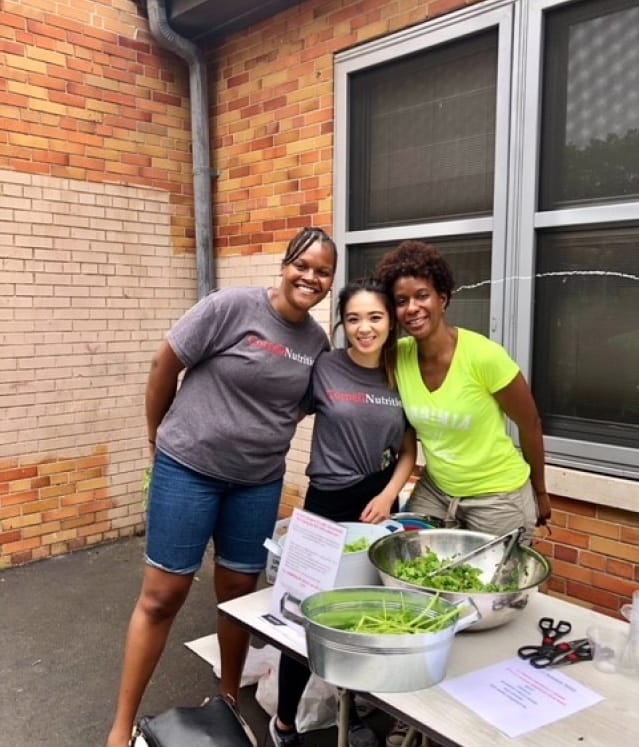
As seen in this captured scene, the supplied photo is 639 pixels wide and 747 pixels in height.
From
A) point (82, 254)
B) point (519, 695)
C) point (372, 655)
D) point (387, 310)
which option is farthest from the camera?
point (82, 254)

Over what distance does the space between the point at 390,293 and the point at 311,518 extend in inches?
34.6

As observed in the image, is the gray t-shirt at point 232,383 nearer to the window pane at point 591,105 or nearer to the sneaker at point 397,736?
the sneaker at point 397,736

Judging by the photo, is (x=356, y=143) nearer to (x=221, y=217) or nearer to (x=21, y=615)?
(x=221, y=217)

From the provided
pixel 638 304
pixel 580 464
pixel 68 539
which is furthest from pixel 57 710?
pixel 638 304

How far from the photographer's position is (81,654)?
3.38 m

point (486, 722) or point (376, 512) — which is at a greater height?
point (376, 512)

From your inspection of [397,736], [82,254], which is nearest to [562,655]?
[397,736]

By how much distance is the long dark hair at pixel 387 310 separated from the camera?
234cm

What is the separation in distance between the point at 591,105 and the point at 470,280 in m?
1.00

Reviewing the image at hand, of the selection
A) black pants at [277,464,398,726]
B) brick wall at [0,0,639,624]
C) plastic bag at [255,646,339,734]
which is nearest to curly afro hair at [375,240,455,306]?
black pants at [277,464,398,726]

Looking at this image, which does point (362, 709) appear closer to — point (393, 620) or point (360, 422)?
point (360, 422)

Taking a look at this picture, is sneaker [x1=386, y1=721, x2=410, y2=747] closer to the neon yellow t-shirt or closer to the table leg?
the table leg

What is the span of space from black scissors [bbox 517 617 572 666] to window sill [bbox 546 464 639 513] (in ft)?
4.32

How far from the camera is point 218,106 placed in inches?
192
